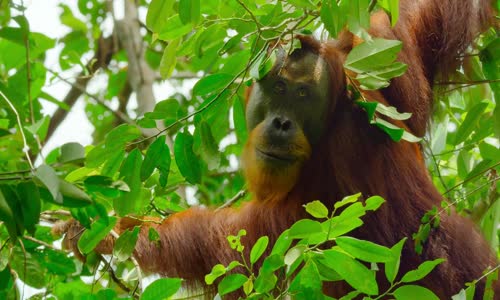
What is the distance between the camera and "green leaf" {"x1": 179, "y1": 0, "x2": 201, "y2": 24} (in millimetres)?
3006

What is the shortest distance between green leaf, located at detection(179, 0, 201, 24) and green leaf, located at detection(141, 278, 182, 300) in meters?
0.90

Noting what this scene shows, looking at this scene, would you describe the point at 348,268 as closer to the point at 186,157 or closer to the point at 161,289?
the point at 161,289

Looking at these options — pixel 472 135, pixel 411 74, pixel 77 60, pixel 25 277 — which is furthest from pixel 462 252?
pixel 77 60

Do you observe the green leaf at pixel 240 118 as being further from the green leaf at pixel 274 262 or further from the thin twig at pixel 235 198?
the green leaf at pixel 274 262

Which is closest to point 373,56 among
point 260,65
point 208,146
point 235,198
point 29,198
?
point 260,65

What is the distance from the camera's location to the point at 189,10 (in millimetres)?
3016

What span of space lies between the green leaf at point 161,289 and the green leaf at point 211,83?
2.53ft

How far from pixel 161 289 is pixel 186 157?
2.03ft

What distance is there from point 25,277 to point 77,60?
6.92 feet

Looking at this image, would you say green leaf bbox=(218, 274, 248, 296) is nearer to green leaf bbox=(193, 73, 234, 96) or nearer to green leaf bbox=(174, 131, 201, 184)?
green leaf bbox=(174, 131, 201, 184)

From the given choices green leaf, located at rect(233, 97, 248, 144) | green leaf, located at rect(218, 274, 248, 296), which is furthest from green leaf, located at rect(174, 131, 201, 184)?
green leaf, located at rect(218, 274, 248, 296)

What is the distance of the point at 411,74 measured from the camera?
4.30 metres

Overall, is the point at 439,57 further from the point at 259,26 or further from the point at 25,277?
the point at 25,277

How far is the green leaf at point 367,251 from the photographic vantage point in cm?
272
